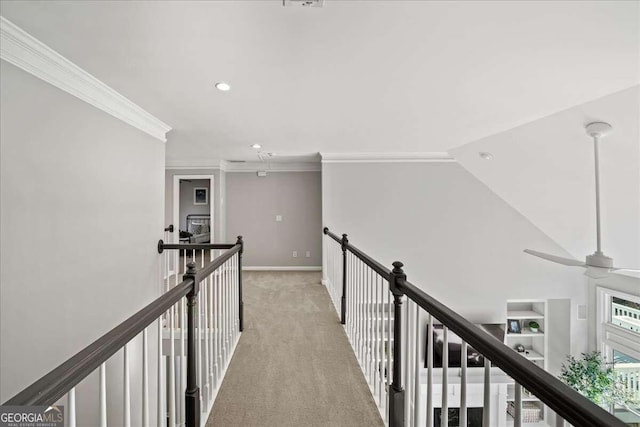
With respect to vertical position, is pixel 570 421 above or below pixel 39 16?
below

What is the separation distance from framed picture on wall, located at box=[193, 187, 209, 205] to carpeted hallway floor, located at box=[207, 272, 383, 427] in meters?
6.08

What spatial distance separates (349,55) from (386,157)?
11.5 feet

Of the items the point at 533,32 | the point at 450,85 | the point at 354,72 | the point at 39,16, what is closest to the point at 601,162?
the point at 450,85

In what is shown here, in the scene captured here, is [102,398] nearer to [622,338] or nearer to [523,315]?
[523,315]

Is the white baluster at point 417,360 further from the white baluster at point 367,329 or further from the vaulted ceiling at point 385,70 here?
the vaulted ceiling at point 385,70

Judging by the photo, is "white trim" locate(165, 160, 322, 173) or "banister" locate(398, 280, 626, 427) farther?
"white trim" locate(165, 160, 322, 173)

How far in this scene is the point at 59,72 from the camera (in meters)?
1.98

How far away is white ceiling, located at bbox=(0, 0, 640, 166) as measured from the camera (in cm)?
150

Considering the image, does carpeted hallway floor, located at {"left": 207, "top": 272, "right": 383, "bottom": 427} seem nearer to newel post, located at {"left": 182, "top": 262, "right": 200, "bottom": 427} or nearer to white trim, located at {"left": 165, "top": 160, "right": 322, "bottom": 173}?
newel post, located at {"left": 182, "top": 262, "right": 200, "bottom": 427}

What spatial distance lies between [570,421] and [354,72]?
7.04 ft

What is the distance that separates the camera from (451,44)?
178 centimetres

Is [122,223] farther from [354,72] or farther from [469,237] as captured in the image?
[469,237]

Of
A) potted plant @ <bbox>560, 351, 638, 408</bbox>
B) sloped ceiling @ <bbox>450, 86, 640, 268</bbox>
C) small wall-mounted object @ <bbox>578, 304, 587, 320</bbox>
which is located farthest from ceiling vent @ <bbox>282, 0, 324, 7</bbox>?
small wall-mounted object @ <bbox>578, 304, 587, 320</bbox>

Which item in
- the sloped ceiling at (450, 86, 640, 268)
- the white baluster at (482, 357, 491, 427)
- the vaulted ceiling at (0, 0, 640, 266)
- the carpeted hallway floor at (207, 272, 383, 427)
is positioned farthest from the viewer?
the sloped ceiling at (450, 86, 640, 268)
